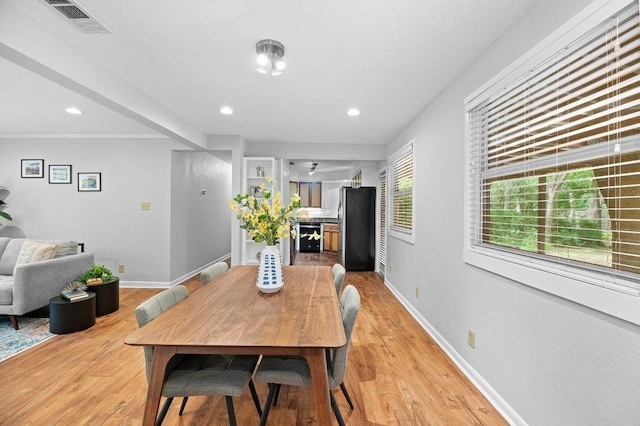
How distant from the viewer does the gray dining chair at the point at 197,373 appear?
1.40 m

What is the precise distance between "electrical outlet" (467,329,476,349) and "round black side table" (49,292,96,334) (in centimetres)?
376

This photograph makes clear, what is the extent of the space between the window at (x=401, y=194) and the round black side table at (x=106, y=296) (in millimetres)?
3787

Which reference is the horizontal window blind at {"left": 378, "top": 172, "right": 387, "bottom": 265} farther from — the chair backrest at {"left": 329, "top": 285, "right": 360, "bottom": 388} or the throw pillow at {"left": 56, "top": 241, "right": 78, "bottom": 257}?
the throw pillow at {"left": 56, "top": 241, "right": 78, "bottom": 257}

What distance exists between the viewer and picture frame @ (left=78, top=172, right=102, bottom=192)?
15.4 ft

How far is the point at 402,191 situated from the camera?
14.4ft

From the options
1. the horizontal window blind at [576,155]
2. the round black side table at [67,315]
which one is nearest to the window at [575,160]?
the horizontal window blind at [576,155]

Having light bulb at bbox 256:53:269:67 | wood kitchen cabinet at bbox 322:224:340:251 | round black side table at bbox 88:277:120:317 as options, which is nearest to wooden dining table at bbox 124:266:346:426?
light bulb at bbox 256:53:269:67

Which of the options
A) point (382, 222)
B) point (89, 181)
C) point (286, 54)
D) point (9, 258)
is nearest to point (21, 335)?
point (9, 258)

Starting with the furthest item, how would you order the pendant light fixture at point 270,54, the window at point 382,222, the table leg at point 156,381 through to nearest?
the window at point 382,222, the pendant light fixture at point 270,54, the table leg at point 156,381

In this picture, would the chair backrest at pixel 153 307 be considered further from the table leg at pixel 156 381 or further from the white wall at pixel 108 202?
the white wall at pixel 108 202

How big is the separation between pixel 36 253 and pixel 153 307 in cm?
309

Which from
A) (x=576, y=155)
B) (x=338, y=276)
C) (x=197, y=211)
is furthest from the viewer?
(x=197, y=211)

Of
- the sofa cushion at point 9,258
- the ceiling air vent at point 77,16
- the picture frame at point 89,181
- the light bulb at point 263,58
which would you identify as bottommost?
the sofa cushion at point 9,258

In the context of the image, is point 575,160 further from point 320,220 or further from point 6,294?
point 320,220
